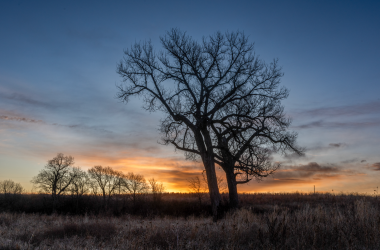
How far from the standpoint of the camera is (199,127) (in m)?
16.5

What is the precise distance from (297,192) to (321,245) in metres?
31.8

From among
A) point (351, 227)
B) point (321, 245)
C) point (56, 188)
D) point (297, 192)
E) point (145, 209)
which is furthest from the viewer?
point (56, 188)

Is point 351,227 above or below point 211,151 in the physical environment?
below

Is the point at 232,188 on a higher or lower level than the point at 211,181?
lower

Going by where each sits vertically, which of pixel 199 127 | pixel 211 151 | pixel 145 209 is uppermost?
pixel 199 127

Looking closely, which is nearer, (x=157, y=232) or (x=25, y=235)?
(x=157, y=232)

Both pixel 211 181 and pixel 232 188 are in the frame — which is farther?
pixel 232 188

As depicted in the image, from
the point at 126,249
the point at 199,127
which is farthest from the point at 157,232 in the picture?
the point at 199,127

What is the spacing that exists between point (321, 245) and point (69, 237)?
7874 mm

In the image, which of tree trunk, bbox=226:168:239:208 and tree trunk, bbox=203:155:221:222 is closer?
tree trunk, bbox=203:155:221:222

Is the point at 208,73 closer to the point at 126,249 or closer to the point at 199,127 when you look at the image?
the point at 199,127

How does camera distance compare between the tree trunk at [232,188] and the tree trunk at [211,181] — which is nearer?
the tree trunk at [211,181]

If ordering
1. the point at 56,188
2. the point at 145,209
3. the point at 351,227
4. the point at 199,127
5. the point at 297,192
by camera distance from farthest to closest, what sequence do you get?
the point at 56,188 → the point at 297,192 → the point at 145,209 → the point at 199,127 → the point at 351,227

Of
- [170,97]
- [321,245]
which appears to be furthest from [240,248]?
[170,97]
